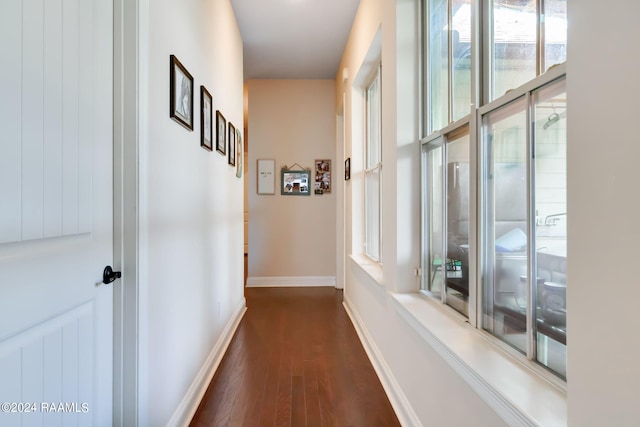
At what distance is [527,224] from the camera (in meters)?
1.04

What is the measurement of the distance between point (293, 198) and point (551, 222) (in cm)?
413

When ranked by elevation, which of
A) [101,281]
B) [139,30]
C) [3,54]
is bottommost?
[101,281]

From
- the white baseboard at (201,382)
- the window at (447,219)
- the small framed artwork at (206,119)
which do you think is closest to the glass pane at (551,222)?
the window at (447,219)

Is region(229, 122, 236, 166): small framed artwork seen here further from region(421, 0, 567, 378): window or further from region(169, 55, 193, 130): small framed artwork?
region(421, 0, 567, 378): window

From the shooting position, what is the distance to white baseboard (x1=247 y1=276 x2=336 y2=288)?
4895mm

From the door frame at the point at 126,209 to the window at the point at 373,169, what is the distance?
2022 millimetres

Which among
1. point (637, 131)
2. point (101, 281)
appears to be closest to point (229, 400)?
point (101, 281)

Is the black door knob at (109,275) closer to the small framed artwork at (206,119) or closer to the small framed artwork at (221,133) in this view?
the small framed artwork at (206,119)

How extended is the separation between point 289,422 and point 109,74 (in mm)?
1774

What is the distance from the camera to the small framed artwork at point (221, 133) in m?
2.53

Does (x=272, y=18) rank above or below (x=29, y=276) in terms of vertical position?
above

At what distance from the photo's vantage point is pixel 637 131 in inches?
21.6

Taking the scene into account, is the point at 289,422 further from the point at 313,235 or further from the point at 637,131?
the point at 313,235

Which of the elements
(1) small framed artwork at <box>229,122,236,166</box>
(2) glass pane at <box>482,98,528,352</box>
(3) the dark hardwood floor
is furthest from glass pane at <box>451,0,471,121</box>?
(1) small framed artwork at <box>229,122,236,166</box>
